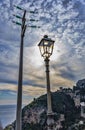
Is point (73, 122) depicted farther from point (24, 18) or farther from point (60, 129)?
point (24, 18)

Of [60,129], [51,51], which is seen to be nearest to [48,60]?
[51,51]

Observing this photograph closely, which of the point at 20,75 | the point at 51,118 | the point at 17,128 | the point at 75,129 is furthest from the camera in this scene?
the point at 75,129

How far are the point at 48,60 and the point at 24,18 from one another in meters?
2.54

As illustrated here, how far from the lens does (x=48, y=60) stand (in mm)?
9781

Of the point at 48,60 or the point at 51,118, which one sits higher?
the point at 48,60

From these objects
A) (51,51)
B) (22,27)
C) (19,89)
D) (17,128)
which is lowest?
(17,128)

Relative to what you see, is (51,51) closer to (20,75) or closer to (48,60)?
(48,60)

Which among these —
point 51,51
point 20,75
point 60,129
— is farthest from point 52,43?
point 60,129

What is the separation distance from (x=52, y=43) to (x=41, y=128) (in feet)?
611

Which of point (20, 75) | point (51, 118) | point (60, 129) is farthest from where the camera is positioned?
point (60, 129)

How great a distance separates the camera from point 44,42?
31.9 ft

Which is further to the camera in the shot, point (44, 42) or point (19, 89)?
point (19, 89)

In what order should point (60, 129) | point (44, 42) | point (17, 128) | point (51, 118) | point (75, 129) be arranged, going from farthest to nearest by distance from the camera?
1. point (60, 129)
2. point (75, 129)
3. point (17, 128)
4. point (44, 42)
5. point (51, 118)

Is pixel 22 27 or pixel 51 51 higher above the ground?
pixel 22 27
